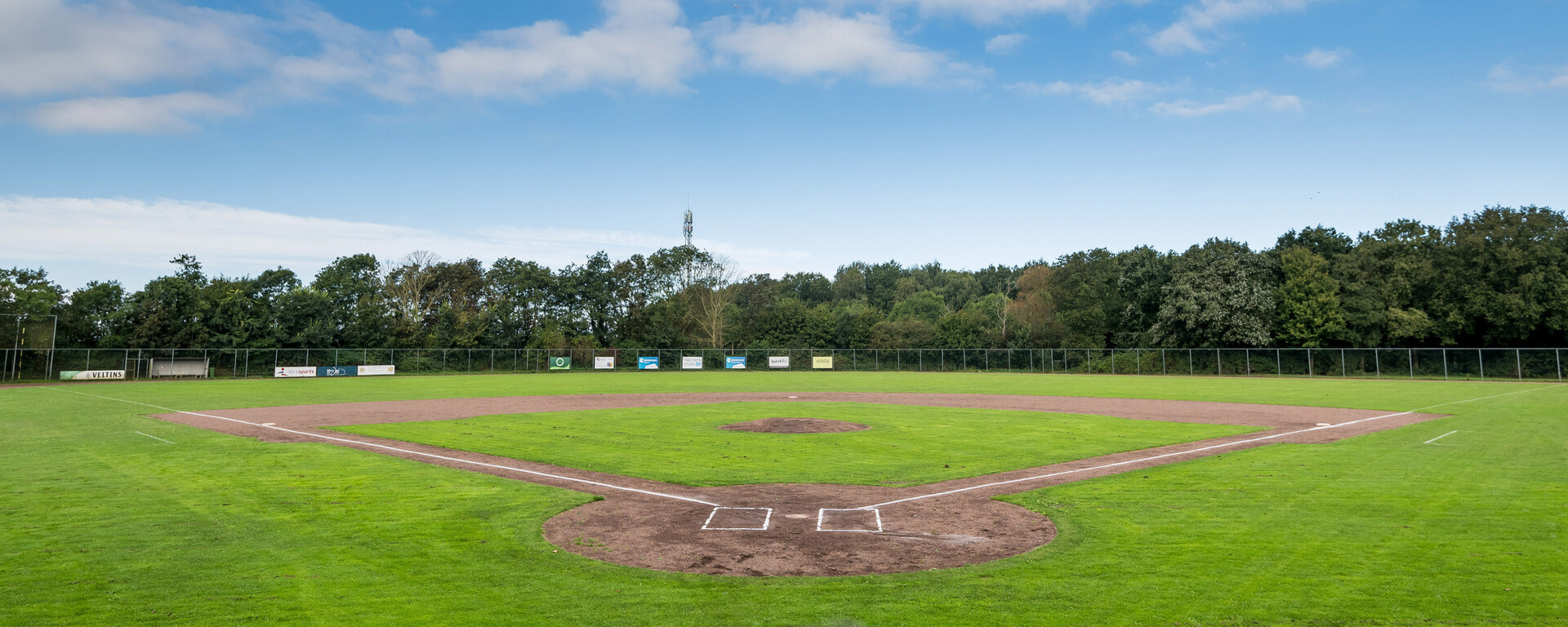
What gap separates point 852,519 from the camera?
33.1 feet

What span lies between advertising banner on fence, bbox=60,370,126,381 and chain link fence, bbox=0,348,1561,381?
1.42 m

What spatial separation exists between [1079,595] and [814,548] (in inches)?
113

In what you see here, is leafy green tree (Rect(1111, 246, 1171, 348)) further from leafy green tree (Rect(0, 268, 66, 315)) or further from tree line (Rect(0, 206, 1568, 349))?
leafy green tree (Rect(0, 268, 66, 315))

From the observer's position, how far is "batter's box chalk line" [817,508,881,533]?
9.58 m

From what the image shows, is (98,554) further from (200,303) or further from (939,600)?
(200,303)

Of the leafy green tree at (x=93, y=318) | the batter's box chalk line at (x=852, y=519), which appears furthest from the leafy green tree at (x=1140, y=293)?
the leafy green tree at (x=93, y=318)

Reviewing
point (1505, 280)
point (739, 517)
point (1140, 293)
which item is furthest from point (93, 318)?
point (1505, 280)

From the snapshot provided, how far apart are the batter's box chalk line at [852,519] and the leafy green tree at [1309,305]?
209 feet

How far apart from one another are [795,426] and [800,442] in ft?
11.0

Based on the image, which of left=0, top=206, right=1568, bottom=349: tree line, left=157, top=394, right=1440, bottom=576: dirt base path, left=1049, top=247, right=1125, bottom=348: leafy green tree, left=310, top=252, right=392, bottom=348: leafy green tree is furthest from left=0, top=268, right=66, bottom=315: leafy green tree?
left=1049, top=247, right=1125, bottom=348: leafy green tree

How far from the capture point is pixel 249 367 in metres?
59.3

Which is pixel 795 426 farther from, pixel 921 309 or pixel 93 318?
pixel 921 309

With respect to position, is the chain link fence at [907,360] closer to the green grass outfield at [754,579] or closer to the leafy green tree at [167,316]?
the leafy green tree at [167,316]

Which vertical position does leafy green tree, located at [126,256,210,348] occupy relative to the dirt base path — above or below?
above
